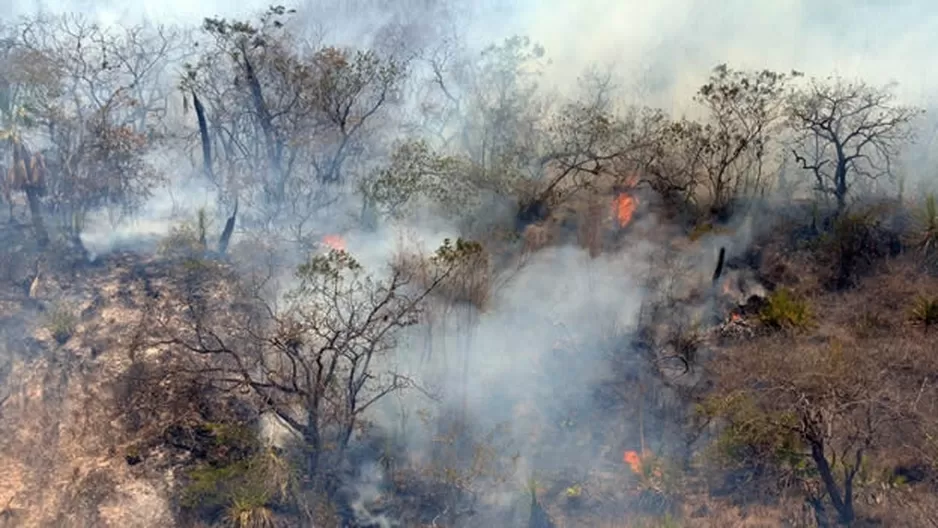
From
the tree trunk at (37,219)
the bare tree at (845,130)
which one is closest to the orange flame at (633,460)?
the bare tree at (845,130)

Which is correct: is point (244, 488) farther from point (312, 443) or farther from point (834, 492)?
point (834, 492)

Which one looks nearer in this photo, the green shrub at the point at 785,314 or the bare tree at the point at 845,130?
the green shrub at the point at 785,314

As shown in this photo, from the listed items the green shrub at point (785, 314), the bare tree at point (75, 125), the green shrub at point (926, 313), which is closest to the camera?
the green shrub at point (926, 313)

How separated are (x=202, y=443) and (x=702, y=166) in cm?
1510

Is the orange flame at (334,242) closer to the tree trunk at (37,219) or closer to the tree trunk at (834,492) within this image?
the tree trunk at (37,219)

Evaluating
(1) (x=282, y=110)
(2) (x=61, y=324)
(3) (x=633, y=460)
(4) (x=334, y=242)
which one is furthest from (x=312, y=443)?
(1) (x=282, y=110)

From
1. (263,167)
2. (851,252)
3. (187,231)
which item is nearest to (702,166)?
(851,252)

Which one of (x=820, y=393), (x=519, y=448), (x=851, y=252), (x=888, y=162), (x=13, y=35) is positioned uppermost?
(x=13, y=35)

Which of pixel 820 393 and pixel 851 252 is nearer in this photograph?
pixel 820 393

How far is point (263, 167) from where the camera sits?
75.0 feet

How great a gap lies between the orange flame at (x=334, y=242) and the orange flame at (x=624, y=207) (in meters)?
7.86

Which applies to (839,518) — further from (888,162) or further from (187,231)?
(187,231)

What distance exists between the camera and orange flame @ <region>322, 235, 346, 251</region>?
2079 centimetres

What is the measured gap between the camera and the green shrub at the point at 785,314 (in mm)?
16516
